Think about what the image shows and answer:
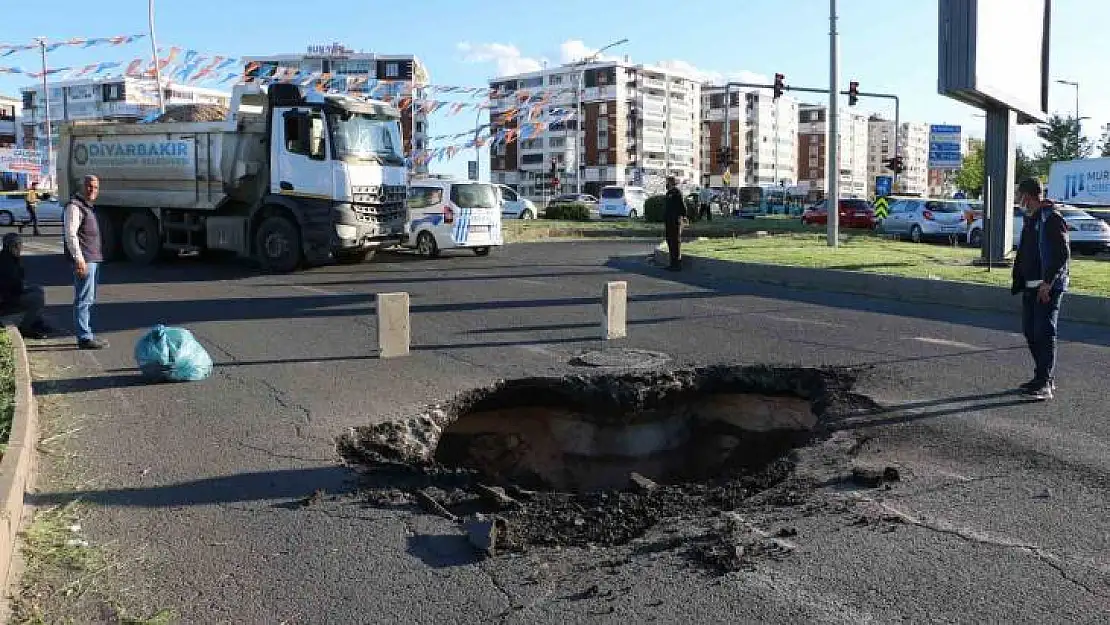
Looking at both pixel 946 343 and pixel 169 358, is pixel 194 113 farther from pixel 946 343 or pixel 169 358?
pixel 946 343

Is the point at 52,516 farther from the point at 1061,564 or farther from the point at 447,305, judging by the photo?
the point at 447,305

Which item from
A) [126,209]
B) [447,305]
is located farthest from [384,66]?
[447,305]

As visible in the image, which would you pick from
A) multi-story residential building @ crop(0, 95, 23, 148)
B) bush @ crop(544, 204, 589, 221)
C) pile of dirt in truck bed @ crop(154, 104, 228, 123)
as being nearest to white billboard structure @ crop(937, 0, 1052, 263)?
pile of dirt in truck bed @ crop(154, 104, 228, 123)

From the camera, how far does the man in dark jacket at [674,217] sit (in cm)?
1792

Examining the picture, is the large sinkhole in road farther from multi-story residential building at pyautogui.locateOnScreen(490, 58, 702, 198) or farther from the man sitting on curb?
multi-story residential building at pyautogui.locateOnScreen(490, 58, 702, 198)

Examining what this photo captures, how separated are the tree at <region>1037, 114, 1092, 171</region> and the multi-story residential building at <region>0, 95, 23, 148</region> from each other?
95.7 meters

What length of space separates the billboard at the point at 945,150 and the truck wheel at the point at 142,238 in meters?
27.3

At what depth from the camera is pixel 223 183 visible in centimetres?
1889

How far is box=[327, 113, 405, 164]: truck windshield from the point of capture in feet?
58.2

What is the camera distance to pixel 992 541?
442 cm

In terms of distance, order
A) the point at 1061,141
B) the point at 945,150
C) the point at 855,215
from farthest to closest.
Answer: the point at 1061,141 → the point at 855,215 → the point at 945,150

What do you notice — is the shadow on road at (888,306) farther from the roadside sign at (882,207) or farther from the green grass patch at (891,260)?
the roadside sign at (882,207)

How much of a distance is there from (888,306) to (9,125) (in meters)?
102

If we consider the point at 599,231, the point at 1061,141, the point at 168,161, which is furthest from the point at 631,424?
the point at 1061,141
